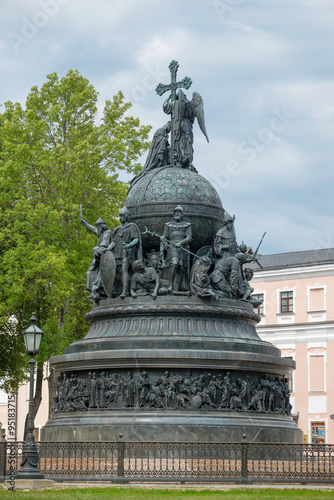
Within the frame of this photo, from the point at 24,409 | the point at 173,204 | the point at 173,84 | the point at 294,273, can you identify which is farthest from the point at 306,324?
the point at 173,204

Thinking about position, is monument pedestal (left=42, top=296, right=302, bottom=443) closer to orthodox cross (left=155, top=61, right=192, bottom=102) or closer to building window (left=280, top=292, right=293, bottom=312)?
orthodox cross (left=155, top=61, right=192, bottom=102)

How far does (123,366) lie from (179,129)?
864 cm

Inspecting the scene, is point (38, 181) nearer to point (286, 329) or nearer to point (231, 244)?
point (231, 244)

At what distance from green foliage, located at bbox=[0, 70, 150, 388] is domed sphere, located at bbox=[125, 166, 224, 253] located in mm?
9743

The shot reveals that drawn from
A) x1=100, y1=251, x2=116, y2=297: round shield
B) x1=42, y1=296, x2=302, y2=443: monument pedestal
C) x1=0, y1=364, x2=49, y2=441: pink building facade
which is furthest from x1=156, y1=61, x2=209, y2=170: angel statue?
x1=0, y1=364, x2=49, y2=441: pink building facade

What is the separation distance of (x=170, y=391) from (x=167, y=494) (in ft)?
22.2

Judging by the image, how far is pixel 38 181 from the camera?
44.9 meters

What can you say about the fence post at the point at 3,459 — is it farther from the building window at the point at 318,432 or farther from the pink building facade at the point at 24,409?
the pink building facade at the point at 24,409

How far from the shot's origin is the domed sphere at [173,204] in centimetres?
3141

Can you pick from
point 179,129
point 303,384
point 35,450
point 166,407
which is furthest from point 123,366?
point 303,384

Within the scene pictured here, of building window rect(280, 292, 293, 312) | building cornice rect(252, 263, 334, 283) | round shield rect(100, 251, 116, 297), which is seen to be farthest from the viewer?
building window rect(280, 292, 293, 312)

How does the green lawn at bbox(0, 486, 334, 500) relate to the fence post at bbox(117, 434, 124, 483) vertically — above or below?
below

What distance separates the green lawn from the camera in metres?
19.8

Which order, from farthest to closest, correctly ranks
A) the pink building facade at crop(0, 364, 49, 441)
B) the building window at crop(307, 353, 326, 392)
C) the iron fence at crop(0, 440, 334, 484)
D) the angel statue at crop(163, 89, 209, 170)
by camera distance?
the pink building facade at crop(0, 364, 49, 441)
the building window at crop(307, 353, 326, 392)
the angel statue at crop(163, 89, 209, 170)
the iron fence at crop(0, 440, 334, 484)
